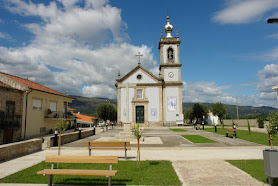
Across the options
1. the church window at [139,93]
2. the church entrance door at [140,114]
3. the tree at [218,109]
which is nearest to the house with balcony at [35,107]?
the church entrance door at [140,114]

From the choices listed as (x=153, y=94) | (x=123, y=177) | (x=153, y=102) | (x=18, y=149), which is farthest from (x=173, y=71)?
(x=123, y=177)

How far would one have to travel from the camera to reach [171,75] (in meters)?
36.1

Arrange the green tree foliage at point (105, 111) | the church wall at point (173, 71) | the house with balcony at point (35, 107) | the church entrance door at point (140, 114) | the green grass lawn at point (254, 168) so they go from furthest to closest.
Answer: the green tree foliage at point (105, 111) → the church wall at point (173, 71) → the church entrance door at point (140, 114) → the house with balcony at point (35, 107) → the green grass lawn at point (254, 168)

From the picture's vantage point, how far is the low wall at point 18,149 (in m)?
7.76

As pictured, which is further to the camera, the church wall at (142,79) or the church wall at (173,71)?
the church wall at (173,71)

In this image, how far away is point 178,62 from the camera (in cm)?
3656

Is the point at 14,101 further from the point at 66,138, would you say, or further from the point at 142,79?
the point at 142,79

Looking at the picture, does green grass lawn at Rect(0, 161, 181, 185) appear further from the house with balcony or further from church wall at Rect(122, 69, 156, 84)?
church wall at Rect(122, 69, 156, 84)

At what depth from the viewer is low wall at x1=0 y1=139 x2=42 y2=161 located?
7764mm

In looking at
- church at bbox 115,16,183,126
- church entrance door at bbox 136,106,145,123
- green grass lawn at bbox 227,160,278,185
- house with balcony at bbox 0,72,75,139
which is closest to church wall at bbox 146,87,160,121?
church at bbox 115,16,183,126

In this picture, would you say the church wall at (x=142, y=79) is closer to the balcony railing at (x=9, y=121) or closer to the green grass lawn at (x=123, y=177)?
the balcony railing at (x=9, y=121)

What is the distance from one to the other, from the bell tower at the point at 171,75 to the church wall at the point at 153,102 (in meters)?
1.33

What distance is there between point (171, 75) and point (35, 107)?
2379 centimetres

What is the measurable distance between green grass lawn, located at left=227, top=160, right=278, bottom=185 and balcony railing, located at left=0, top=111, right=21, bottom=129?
16760mm
